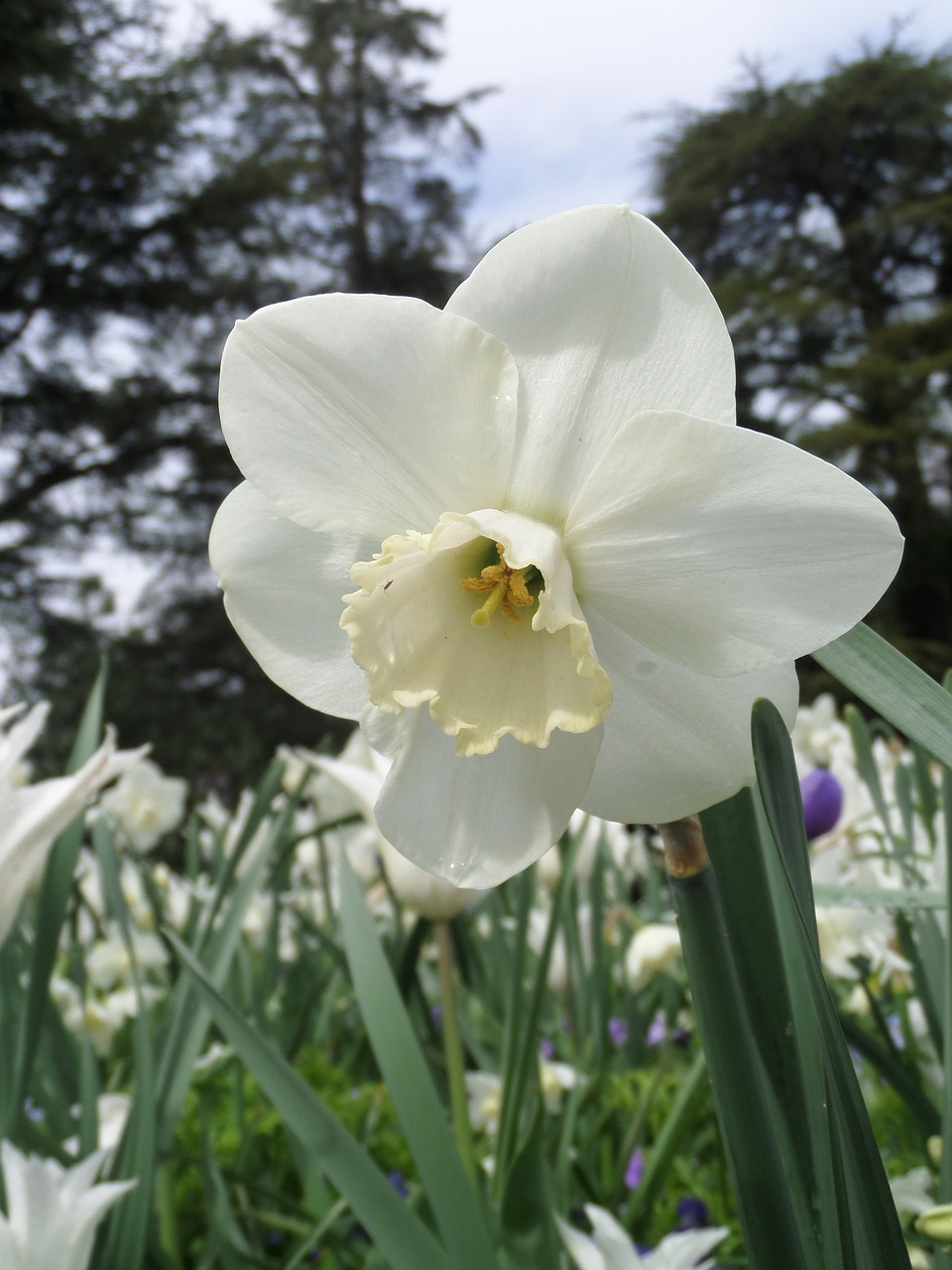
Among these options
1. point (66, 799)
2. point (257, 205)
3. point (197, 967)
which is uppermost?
point (257, 205)

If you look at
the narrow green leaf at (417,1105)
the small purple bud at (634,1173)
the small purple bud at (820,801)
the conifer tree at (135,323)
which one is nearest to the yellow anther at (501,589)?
the narrow green leaf at (417,1105)

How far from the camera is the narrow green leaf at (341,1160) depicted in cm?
50

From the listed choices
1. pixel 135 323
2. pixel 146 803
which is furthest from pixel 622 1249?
pixel 135 323

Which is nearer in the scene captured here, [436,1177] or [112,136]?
[436,1177]

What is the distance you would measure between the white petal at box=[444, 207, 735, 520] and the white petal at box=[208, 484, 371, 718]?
0.30ft

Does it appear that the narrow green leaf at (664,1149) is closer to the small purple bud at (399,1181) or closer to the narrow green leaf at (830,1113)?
the small purple bud at (399,1181)

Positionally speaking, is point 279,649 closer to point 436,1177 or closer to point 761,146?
point 436,1177

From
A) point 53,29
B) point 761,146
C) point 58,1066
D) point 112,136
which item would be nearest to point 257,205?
point 112,136

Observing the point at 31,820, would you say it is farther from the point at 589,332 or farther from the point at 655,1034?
the point at 655,1034

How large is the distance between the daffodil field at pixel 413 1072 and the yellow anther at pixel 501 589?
0.40ft

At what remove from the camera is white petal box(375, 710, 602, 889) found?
0.41m

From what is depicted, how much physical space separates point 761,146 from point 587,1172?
620 inches

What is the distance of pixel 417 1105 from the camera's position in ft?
1.74

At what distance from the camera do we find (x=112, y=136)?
37.6 ft
